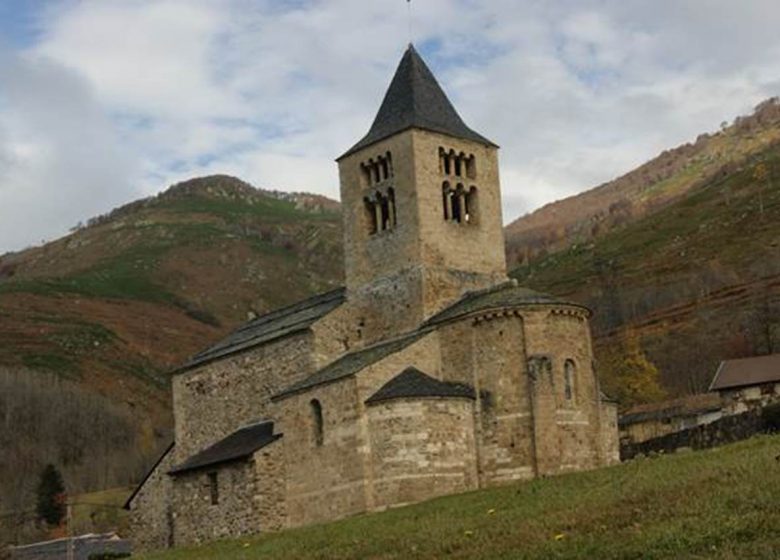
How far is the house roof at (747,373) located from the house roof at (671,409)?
1966mm

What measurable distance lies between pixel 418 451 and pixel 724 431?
33.5ft

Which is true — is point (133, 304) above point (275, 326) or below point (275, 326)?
above

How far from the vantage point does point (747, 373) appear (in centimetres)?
7706

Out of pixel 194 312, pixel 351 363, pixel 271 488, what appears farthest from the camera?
pixel 194 312

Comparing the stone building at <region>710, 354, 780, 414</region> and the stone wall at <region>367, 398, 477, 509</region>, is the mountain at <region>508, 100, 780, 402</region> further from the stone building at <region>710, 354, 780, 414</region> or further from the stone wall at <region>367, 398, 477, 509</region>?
the stone wall at <region>367, 398, 477, 509</region>

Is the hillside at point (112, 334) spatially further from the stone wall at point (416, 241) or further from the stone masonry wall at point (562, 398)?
the stone masonry wall at point (562, 398)

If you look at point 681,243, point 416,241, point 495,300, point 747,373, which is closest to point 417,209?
point 416,241

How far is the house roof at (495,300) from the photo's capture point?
40.3m

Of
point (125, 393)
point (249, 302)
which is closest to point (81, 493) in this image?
point (125, 393)

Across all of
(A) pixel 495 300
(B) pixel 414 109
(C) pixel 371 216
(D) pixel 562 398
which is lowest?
(D) pixel 562 398

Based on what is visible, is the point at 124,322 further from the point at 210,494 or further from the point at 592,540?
the point at 592,540

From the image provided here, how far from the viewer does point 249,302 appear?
181 meters

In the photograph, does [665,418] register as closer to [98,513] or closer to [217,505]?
[98,513]

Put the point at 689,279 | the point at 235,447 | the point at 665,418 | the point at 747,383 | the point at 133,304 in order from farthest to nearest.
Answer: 1. the point at 133,304
2. the point at 689,279
3. the point at 665,418
4. the point at 747,383
5. the point at 235,447
